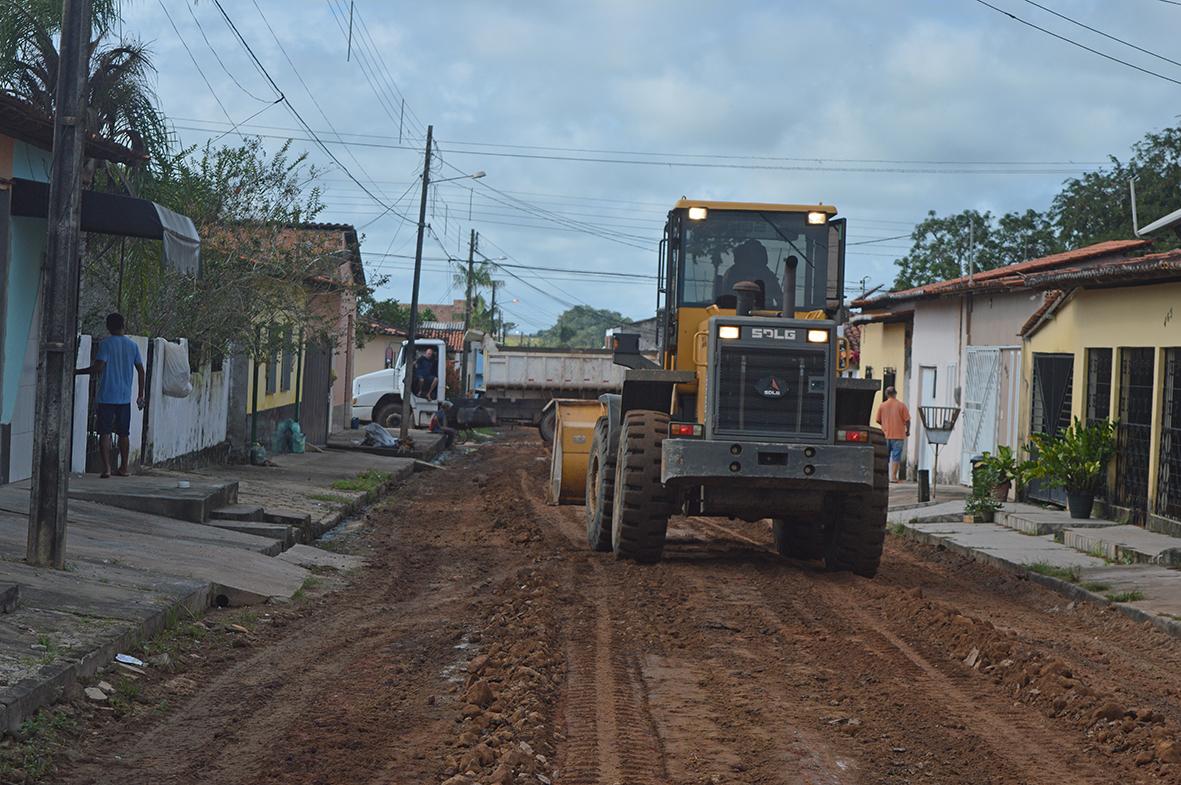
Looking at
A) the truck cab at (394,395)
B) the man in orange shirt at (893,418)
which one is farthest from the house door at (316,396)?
the man in orange shirt at (893,418)

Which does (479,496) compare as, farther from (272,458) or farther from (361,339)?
(361,339)

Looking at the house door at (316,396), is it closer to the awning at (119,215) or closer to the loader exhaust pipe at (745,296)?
the awning at (119,215)

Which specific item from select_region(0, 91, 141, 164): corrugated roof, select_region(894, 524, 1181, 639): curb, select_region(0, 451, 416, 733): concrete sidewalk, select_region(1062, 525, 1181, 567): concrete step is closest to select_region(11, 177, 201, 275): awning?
select_region(0, 91, 141, 164): corrugated roof

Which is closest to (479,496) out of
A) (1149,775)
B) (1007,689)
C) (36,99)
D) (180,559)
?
(36,99)

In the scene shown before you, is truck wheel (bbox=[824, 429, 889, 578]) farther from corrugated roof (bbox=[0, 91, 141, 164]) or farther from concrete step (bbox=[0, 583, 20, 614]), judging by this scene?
corrugated roof (bbox=[0, 91, 141, 164])

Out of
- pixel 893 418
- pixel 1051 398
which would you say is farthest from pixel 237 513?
pixel 893 418

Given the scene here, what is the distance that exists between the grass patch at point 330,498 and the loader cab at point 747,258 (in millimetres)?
6527

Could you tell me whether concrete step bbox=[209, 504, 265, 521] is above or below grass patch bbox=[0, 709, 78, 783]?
above

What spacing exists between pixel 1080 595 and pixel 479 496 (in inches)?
442

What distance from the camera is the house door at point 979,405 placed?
22672mm

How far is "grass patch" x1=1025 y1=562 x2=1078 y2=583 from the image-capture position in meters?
13.4

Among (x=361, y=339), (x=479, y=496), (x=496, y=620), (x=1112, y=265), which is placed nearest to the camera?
(x=496, y=620)

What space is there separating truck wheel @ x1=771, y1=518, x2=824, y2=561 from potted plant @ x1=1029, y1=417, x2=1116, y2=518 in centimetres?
491

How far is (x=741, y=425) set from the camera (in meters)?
12.5
